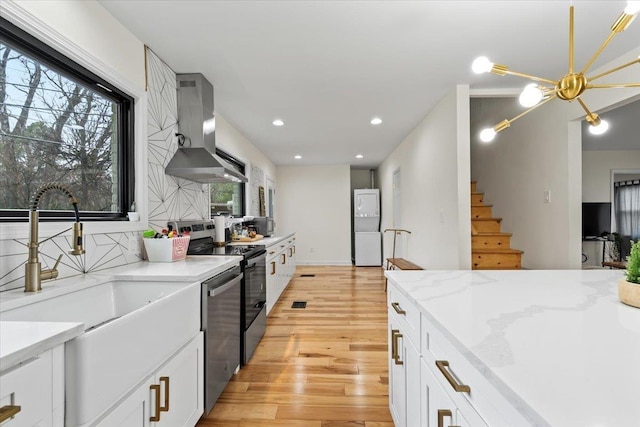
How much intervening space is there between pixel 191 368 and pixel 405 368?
1.05m

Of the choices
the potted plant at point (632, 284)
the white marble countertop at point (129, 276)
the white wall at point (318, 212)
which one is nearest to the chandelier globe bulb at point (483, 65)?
the potted plant at point (632, 284)

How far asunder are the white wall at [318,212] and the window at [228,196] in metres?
2.53

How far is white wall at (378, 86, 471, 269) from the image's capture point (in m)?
2.88

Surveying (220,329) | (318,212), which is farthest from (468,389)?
(318,212)

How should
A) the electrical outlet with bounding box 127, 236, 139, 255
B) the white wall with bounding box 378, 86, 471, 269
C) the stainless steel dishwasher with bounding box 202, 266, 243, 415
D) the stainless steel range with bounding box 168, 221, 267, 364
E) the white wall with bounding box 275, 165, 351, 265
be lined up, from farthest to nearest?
the white wall with bounding box 275, 165, 351, 265, the white wall with bounding box 378, 86, 471, 269, the stainless steel range with bounding box 168, 221, 267, 364, the electrical outlet with bounding box 127, 236, 139, 255, the stainless steel dishwasher with bounding box 202, 266, 243, 415

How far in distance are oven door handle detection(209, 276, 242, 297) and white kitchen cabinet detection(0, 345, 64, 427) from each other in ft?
3.08

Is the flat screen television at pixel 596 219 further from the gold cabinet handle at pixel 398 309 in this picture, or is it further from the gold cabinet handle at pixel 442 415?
the gold cabinet handle at pixel 442 415

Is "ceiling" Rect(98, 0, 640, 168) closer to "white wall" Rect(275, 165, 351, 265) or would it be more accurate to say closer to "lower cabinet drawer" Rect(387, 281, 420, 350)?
"lower cabinet drawer" Rect(387, 281, 420, 350)

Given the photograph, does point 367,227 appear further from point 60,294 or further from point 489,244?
point 60,294

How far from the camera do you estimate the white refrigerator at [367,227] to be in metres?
7.10

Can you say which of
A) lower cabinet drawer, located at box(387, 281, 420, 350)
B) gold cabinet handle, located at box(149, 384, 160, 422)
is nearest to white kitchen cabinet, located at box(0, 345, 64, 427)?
gold cabinet handle, located at box(149, 384, 160, 422)

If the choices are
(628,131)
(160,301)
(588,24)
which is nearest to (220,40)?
(160,301)

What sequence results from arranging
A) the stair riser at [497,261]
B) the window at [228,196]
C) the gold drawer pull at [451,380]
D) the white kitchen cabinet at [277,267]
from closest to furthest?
the gold drawer pull at [451,380], the stair riser at [497,261], the white kitchen cabinet at [277,267], the window at [228,196]

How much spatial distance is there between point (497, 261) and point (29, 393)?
3.96 m
